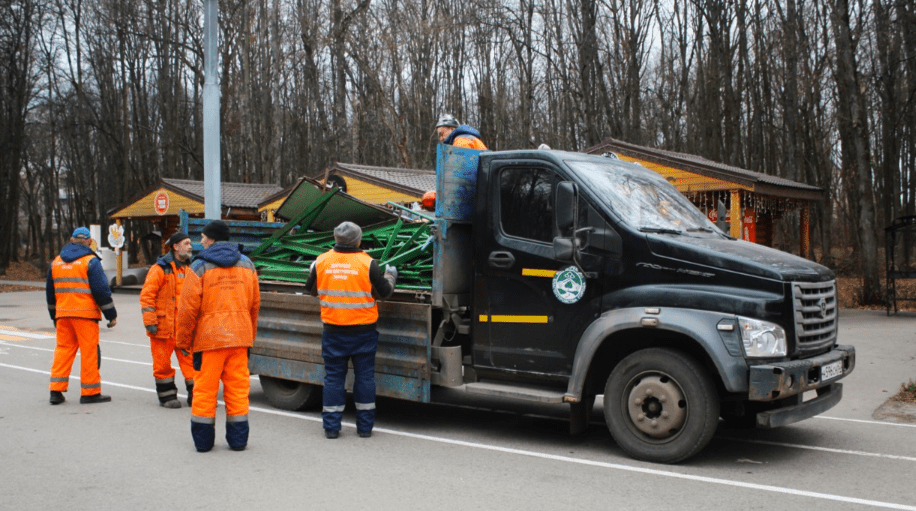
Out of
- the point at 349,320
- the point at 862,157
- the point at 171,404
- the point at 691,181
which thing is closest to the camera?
the point at 349,320

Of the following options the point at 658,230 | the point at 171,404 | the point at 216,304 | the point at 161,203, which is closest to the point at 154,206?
the point at 161,203

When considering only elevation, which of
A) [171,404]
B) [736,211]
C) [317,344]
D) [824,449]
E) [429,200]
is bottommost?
[824,449]

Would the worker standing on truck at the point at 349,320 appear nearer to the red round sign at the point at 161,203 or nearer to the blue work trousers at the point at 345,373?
the blue work trousers at the point at 345,373

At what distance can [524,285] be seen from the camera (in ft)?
22.6

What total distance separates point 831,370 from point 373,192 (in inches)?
693

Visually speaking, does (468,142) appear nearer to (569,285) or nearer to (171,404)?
(569,285)

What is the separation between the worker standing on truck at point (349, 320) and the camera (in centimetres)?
704

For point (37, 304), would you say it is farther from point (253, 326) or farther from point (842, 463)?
point (842, 463)

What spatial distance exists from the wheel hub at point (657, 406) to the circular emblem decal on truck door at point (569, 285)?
2.75ft

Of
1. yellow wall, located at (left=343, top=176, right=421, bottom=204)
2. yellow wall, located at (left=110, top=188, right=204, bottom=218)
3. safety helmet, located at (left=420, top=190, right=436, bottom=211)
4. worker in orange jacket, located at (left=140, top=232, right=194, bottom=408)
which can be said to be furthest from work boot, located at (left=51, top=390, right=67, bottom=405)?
yellow wall, located at (left=110, top=188, right=204, bottom=218)

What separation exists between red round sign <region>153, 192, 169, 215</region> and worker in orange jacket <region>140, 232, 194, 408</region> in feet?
74.9

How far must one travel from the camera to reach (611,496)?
5340 mm

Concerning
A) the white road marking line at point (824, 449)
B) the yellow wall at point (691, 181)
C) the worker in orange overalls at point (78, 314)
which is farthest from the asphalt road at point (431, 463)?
the yellow wall at point (691, 181)

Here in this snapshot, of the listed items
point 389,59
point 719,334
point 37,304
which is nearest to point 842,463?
point 719,334
